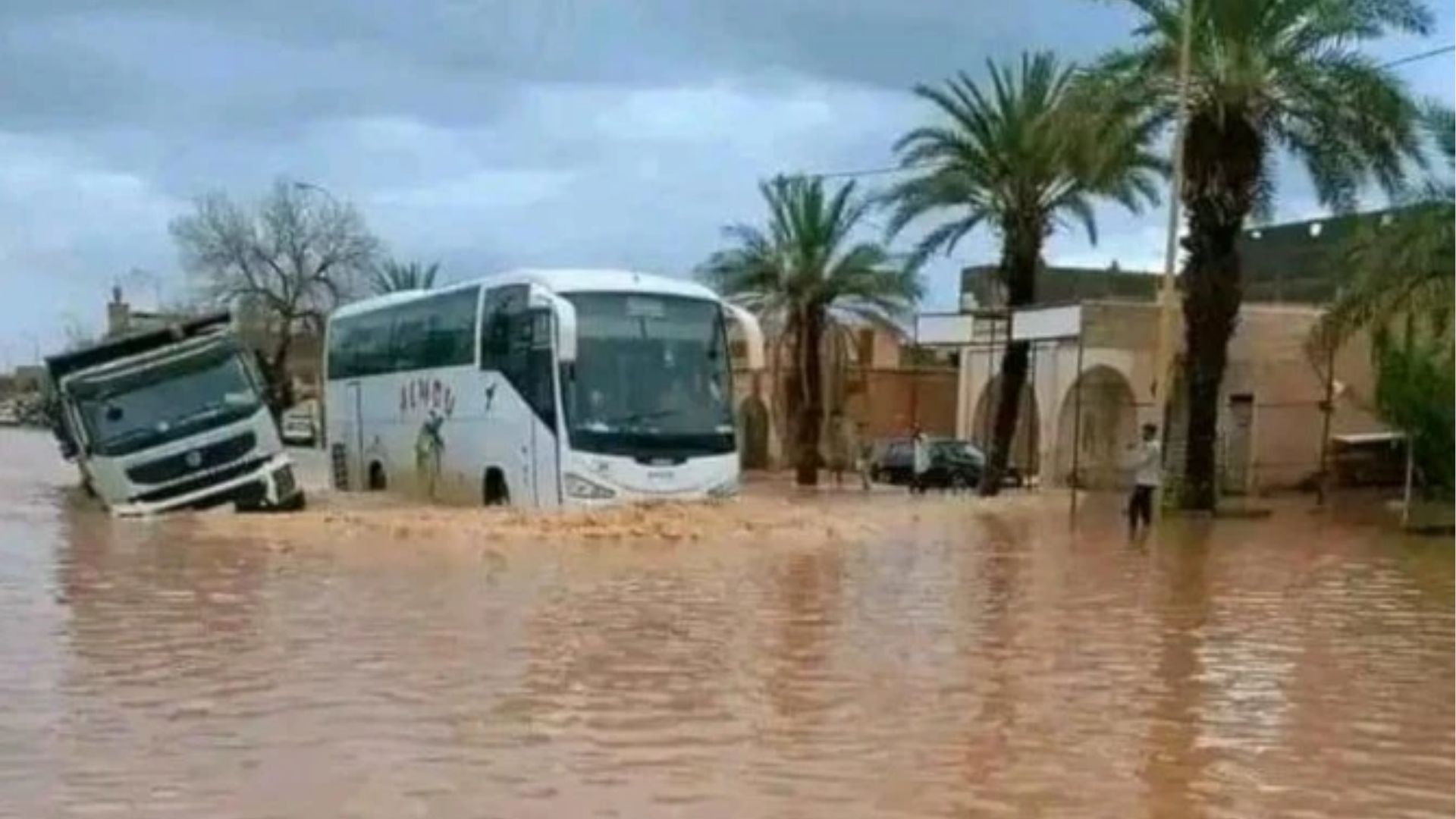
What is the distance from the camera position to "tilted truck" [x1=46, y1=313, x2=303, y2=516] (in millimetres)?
28812

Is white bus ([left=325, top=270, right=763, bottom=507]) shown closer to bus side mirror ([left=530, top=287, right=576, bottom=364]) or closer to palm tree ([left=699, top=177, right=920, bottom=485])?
bus side mirror ([left=530, top=287, right=576, bottom=364])

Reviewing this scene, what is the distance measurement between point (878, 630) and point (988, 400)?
38210mm

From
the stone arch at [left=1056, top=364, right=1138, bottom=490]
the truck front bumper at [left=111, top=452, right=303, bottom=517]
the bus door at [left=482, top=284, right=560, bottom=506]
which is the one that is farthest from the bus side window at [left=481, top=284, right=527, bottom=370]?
the stone arch at [left=1056, top=364, right=1138, bottom=490]

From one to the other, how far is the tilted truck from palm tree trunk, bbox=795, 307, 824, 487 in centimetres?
2084

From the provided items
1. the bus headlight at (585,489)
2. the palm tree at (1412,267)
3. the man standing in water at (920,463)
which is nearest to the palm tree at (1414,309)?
the palm tree at (1412,267)

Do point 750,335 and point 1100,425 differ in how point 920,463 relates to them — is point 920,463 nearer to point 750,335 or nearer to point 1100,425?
point 1100,425

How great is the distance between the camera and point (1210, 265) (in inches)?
1339

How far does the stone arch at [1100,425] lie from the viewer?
47812mm

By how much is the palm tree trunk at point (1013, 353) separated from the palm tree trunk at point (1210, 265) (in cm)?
743

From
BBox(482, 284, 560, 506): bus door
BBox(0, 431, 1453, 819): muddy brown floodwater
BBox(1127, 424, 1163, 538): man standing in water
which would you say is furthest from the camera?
BBox(1127, 424, 1163, 538): man standing in water

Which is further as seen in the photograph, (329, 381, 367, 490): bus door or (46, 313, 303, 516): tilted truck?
(329, 381, 367, 490): bus door

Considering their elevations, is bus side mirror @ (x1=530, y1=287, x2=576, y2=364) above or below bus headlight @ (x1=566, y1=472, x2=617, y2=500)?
above

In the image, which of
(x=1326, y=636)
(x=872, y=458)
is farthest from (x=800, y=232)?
(x=1326, y=636)

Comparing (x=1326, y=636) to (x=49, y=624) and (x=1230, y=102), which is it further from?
(x=1230, y=102)
